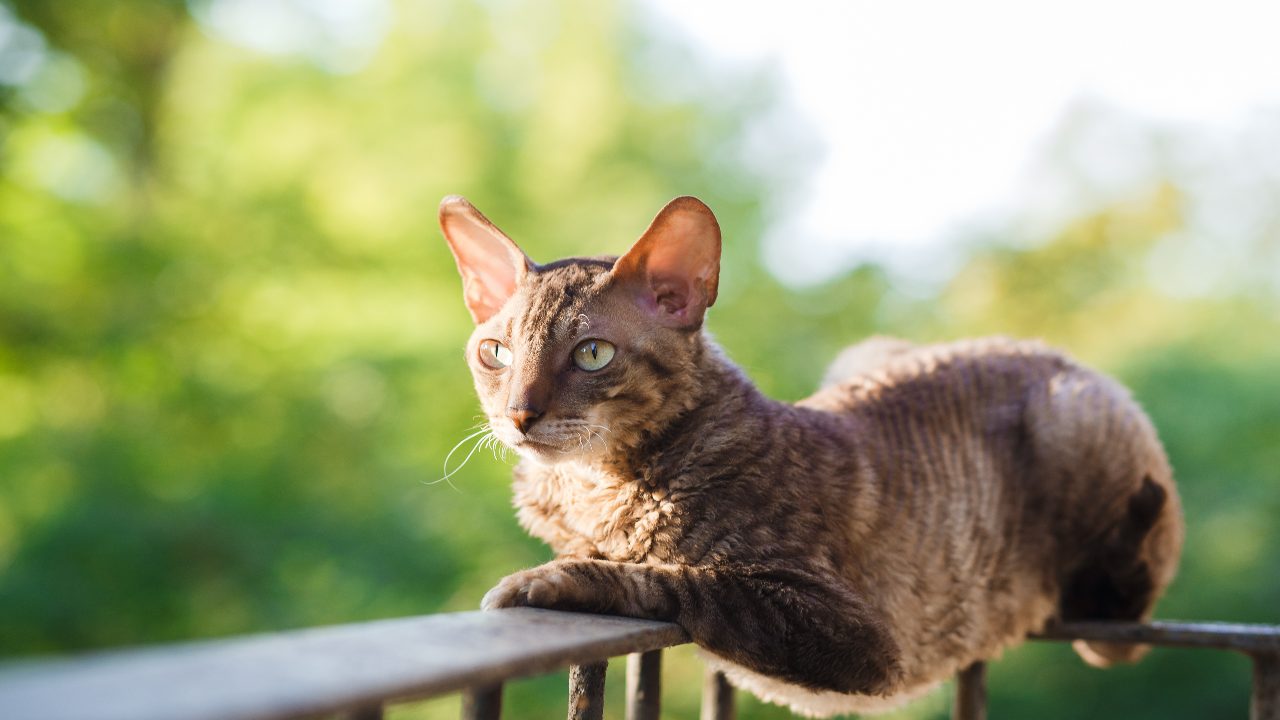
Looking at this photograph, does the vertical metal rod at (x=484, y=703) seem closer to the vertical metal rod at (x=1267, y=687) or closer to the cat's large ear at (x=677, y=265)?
the cat's large ear at (x=677, y=265)

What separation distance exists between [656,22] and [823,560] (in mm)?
5287

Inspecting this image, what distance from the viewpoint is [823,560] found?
1.48m

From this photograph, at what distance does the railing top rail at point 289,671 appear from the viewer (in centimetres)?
58

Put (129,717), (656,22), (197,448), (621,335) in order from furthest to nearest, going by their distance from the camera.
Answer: (656,22)
(197,448)
(621,335)
(129,717)

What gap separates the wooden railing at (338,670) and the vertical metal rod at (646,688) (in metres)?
0.32

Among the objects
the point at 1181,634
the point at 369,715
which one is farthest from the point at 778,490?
the point at 1181,634

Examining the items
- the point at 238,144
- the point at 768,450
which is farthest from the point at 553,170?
the point at 768,450

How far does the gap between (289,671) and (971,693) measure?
1.63 meters

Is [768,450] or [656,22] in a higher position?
[656,22]

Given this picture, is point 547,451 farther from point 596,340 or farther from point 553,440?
point 596,340

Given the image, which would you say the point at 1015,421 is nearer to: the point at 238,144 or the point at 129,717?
the point at 129,717

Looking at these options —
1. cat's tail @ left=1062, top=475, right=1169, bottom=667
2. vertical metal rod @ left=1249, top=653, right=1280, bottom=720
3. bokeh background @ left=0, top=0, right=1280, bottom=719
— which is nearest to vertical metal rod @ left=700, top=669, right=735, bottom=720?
cat's tail @ left=1062, top=475, right=1169, bottom=667

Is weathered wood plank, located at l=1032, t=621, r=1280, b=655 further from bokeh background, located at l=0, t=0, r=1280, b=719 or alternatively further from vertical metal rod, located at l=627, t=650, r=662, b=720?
bokeh background, located at l=0, t=0, r=1280, b=719

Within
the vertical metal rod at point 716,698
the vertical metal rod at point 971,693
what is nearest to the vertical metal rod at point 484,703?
the vertical metal rod at point 716,698
